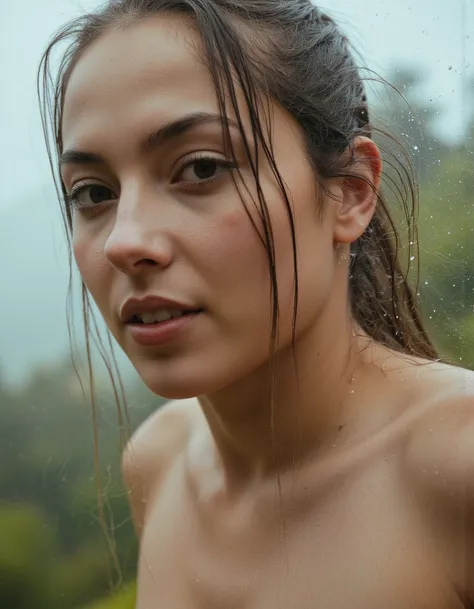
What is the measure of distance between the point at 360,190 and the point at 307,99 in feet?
0.29

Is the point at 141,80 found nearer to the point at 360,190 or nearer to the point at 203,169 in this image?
the point at 203,169

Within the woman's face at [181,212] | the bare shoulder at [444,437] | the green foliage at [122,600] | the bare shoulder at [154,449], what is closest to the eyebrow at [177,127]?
the woman's face at [181,212]

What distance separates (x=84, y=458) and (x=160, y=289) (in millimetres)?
557

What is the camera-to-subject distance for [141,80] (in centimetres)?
71

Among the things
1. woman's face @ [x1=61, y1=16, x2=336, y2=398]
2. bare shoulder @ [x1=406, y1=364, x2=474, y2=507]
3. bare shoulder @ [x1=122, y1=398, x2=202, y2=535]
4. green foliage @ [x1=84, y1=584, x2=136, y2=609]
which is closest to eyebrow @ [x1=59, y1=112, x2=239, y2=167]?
woman's face @ [x1=61, y1=16, x2=336, y2=398]

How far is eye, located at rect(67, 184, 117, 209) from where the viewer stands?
30.0 inches

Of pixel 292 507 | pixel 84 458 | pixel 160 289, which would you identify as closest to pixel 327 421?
pixel 292 507

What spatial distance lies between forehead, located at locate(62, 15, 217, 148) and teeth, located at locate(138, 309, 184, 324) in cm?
13

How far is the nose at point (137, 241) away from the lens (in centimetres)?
68

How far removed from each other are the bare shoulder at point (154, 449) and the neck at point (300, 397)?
0.22m

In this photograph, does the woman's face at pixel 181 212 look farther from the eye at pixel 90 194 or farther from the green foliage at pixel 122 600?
the green foliage at pixel 122 600

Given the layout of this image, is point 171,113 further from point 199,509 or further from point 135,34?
point 199,509

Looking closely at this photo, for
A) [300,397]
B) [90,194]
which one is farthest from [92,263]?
[300,397]

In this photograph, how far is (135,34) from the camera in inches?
28.9
